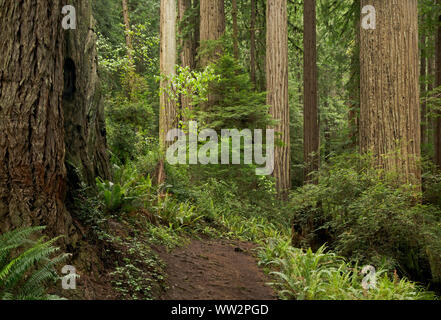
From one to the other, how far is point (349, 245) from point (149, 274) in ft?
10.6

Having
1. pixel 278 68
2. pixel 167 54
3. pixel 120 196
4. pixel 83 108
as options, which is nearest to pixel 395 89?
pixel 278 68

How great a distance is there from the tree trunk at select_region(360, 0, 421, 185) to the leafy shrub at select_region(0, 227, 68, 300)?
604 centimetres

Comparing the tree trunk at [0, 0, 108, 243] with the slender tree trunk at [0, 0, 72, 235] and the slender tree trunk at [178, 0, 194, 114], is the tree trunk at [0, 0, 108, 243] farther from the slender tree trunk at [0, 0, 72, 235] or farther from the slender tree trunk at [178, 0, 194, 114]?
the slender tree trunk at [178, 0, 194, 114]

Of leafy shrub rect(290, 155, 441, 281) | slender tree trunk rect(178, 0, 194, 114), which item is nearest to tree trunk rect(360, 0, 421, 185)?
leafy shrub rect(290, 155, 441, 281)

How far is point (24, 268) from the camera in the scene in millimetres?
2662

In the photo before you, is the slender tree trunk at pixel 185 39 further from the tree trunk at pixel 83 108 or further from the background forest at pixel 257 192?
the tree trunk at pixel 83 108

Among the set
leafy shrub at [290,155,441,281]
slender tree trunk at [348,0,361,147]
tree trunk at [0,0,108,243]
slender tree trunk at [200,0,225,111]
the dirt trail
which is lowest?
the dirt trail

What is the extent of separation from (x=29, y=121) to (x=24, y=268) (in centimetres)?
140

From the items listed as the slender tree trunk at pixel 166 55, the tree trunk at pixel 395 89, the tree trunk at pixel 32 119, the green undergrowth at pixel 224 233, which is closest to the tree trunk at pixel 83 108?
the green undergrowth at pixel 224 233

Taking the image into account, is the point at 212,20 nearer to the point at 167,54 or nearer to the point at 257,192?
the point at 167,54

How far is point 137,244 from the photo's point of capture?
4621mm

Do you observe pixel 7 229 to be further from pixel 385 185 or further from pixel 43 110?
pixel 385 185

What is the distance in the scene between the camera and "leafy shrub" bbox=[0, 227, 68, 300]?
8.66ft
